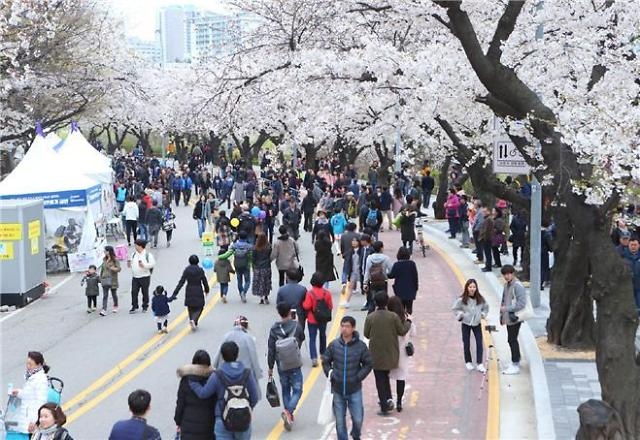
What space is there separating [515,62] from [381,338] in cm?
807

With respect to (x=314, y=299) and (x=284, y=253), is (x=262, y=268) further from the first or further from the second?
(x=314, y=299)

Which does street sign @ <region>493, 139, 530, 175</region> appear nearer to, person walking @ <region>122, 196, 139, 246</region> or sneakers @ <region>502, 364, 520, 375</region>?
sneakers @ <region>502, 364, 520, 375</region>

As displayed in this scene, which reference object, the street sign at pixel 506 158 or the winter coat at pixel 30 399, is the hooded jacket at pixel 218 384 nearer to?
the winter coat at pixel 30 399

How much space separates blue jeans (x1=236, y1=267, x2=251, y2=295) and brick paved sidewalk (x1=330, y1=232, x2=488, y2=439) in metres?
2.77

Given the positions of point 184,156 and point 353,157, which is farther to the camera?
point 184,156

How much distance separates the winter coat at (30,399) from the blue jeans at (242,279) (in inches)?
381

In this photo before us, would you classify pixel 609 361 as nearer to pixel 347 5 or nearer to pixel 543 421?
pixel 543 421

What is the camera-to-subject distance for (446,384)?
13.0 metres

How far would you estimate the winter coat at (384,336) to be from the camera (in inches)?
444

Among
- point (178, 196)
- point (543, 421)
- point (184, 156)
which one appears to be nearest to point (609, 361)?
point (543, 421)

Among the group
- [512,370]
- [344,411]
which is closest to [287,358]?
[344,411]

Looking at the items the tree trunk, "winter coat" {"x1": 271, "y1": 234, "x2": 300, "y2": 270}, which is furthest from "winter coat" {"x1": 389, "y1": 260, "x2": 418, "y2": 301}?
the tree trunk

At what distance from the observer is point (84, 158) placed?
29781 millimetres

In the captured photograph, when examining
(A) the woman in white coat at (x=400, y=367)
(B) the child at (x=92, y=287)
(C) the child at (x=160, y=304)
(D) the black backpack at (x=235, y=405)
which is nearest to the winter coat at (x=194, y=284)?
(C) the child at (x=160, y=304)
